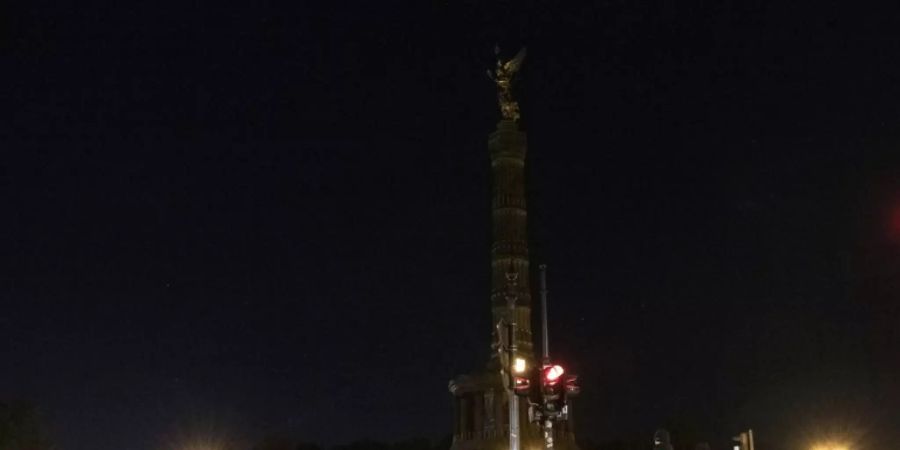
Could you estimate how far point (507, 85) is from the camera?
53594 mm

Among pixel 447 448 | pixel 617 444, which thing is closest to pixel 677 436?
pixel 617 444

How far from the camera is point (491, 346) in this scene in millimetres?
49938

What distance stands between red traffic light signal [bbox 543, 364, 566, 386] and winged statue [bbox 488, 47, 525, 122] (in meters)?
35.8

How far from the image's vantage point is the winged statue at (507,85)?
52928mm

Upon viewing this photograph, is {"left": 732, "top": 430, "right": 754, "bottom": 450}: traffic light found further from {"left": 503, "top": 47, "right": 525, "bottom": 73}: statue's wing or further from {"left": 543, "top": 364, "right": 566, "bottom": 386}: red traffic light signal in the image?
{"left": 503, "top": 47, "right": 525, "bottom": 73}: statue's wing

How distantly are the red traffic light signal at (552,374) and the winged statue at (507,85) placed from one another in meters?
35.8

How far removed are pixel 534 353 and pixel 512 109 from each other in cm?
1221

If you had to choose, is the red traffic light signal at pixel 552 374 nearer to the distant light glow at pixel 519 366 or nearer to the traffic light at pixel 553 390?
the traffic light at pixel 553 390

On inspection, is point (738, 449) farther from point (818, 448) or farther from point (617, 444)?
point (617, 444)

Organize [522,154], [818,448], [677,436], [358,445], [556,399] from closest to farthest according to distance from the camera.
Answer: [556,399]
[818,448]
[522,154]
[677,436]
[358,445]

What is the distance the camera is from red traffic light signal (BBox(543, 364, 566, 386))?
1806 centimetres

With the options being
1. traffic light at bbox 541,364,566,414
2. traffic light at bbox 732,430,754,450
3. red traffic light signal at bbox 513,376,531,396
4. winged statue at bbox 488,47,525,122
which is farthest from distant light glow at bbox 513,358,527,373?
winged statue at bbox 488,47,525,122

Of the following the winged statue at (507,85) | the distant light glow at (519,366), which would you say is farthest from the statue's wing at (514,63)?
the distant light glow at (519,366)

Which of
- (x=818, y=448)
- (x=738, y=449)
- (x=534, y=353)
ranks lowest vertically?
(x=738, y=449)
